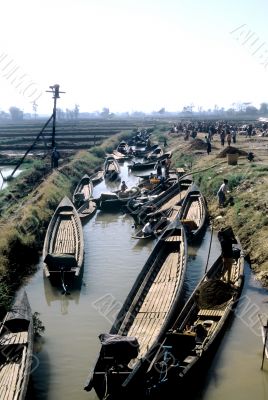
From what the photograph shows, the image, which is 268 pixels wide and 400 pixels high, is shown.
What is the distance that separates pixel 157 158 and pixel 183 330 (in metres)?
32.9

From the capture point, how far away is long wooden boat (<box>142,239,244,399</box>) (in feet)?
31.0

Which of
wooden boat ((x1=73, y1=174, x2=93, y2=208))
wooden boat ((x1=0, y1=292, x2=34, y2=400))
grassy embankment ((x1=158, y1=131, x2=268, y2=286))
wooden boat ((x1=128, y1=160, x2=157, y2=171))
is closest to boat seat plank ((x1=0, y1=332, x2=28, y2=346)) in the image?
wooden boat ((x1=0, y1=292, x2=34, y2=400))

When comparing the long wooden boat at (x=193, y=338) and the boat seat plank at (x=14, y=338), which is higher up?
the long wooden boat at (x=193, y=338)

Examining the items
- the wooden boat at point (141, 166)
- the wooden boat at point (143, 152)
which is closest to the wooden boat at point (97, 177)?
the wooden boat at point (141, 166)

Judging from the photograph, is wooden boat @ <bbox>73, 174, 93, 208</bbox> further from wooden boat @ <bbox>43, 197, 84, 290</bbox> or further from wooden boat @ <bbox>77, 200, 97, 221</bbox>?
wooden boat @ <bbox>43, 197, 84, 290</bbox>

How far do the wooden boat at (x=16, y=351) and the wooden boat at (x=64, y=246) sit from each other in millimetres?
3307

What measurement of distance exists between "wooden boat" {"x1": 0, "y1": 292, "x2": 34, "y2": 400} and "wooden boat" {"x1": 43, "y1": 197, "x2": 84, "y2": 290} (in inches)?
130

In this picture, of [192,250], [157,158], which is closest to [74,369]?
[192,250]

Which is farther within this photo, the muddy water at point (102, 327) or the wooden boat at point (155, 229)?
the wooden boat at point (155, 229)

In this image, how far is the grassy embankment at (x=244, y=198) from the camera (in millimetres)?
17156

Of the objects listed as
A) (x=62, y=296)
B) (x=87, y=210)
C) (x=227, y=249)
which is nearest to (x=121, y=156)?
(x=87, y=210)

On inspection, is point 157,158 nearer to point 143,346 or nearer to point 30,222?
point 30,222

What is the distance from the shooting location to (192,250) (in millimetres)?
19547

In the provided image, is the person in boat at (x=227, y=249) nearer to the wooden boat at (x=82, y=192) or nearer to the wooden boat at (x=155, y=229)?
the wooden boat at (x=155, y=229)
